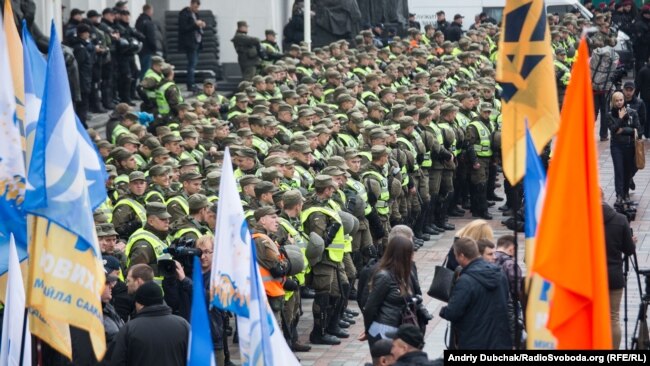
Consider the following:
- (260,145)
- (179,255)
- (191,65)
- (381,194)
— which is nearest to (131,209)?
(179,255)

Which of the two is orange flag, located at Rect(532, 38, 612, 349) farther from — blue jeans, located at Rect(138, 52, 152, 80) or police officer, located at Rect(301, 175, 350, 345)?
blue jeans, located at Rect(138, 52, 152, 80)

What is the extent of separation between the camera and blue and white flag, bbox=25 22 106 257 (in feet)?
34.0

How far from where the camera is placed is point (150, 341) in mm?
11484

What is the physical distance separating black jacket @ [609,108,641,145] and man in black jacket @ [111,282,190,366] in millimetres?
11606

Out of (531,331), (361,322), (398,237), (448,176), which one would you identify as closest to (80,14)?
(448,176)

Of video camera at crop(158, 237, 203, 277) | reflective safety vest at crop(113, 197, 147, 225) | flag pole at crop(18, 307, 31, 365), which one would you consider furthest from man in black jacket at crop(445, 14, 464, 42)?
flag pole at crop(18, 307, 31, 365)

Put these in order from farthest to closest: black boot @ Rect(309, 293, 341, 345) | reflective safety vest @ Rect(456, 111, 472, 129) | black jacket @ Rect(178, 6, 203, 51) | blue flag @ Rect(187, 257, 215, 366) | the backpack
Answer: black jacket @ Rect(178, 6, 203, 51)
the backpack
reflective safety vest @ Rect(456, 111, 472, 129)
black boot @ Rect(309, 293, 341, 345)
blue flag @ Rect(187, 257, 215, 366)

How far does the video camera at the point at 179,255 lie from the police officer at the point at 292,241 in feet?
4.42

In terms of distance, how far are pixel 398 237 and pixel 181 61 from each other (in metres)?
22.3

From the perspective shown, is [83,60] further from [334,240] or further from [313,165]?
[334,240]

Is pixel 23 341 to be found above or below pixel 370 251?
above

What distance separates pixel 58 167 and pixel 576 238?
11.8 feet

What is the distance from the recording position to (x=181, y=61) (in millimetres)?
34281

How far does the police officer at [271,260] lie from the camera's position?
47.0 feet
